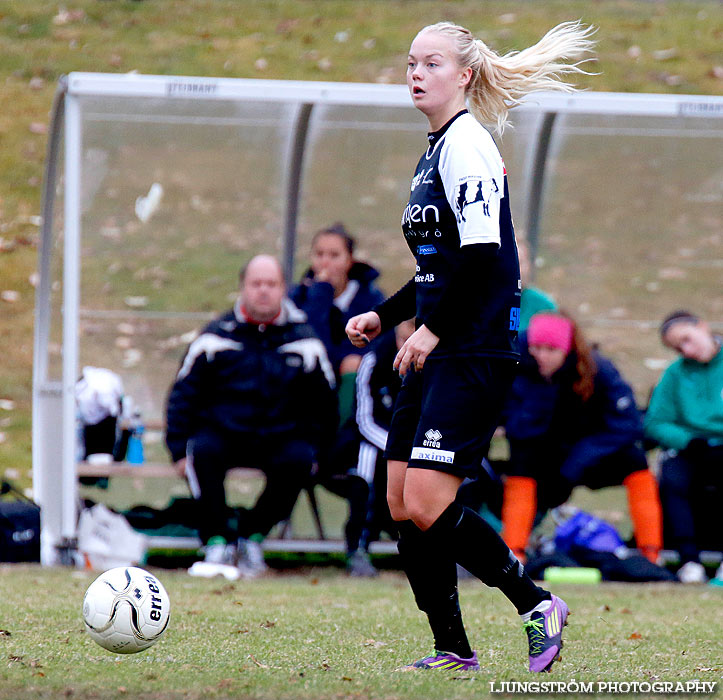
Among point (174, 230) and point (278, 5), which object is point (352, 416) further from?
point (278, 5)

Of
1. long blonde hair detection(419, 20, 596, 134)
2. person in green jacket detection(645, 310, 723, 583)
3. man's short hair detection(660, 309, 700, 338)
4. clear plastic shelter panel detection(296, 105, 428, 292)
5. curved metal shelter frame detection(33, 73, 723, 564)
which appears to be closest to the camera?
long blonde hair detection(419, 20, 596, 134)

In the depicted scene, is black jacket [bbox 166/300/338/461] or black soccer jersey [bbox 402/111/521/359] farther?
black jacket [bbox 166/300/338/461]

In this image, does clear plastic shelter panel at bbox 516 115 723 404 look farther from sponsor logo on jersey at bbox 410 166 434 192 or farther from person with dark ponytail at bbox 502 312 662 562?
sponsor logo on jersey at bbox 410 166 434 192

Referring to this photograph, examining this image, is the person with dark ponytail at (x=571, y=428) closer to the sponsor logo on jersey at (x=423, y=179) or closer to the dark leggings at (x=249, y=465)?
the dark leggings at (x=249, y=465)

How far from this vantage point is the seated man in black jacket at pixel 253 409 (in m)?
6.80

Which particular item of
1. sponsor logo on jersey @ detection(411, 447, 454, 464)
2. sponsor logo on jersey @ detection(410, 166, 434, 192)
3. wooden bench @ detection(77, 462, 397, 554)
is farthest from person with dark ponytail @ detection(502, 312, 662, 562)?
sponsor logo on jersey @ detection(411, 447, 454, 464)

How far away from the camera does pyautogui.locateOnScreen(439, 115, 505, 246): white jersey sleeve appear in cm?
354

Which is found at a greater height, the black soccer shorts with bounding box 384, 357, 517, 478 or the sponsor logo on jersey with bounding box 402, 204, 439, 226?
the sponsor logo on jersey with bounding box 402, 204, 439, 226

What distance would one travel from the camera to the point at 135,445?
7.79 m

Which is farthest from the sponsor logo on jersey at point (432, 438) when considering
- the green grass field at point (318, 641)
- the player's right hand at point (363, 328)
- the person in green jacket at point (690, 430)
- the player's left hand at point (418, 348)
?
the person in green jacket at point (690, 430)

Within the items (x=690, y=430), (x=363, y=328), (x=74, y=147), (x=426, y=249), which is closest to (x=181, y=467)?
(x=74, y=147)

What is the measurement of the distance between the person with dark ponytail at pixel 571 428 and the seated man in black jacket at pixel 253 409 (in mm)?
1168

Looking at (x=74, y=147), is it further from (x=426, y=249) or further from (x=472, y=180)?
(x=472, y=180)

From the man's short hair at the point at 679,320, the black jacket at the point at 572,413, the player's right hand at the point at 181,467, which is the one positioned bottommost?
the player's right hand at the point at 181,467
